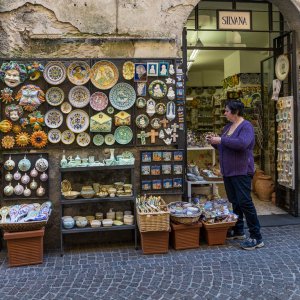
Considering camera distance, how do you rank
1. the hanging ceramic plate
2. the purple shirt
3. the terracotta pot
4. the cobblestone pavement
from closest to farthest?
1. the cobblestone pavement
2. the purple shirt
3. the hanging ceramic plate
4. the terracotta pot

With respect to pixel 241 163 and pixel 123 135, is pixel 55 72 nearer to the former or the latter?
pixel 123 135

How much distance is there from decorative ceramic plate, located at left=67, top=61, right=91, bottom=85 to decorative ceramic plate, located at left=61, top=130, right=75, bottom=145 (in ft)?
2.10

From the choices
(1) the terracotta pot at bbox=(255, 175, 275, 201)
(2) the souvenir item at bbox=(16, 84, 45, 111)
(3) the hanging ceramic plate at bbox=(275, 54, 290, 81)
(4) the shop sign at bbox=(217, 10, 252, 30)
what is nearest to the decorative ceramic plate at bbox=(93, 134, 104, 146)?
(2) the souvenir item at bbox=(16, 84, 45, 111)

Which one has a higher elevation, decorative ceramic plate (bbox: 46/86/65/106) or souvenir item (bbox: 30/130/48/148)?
decorative ceramic plate (bbox: 46/86/65/106)

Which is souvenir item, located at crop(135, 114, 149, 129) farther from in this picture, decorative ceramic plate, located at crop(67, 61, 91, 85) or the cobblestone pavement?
the cobblestone pavement

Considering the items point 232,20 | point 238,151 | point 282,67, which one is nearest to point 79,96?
point 238,151

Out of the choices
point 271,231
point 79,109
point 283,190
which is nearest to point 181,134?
point 79,109

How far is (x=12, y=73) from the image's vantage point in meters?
4.88

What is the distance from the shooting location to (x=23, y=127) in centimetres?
500

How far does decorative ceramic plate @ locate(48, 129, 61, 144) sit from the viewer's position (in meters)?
5.07

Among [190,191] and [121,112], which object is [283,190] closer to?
[190,191]

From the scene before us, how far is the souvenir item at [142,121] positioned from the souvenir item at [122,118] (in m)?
0.11

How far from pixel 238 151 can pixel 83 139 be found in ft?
6.44

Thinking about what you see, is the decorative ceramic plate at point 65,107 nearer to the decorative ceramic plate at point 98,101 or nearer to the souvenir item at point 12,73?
the decorative ceramic plate at point 98,101
